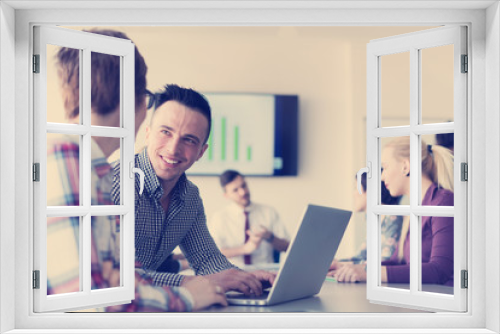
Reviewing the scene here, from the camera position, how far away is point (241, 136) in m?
6.79

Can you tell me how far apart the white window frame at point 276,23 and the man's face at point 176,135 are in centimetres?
221

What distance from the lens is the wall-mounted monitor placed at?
675cm

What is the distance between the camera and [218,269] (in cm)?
462

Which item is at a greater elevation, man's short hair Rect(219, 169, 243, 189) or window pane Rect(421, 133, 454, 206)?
window pane Rect(421, 133, 454, 206)

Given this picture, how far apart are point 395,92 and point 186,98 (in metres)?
2.11

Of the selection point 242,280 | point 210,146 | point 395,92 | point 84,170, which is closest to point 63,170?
point 84,170

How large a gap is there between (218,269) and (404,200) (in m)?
2.32

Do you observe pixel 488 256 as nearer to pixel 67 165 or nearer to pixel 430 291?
pixel 430 291

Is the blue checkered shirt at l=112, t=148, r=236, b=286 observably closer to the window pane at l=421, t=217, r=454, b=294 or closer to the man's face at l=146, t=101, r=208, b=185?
the man's face at l=146, t=101, r=208, b=185

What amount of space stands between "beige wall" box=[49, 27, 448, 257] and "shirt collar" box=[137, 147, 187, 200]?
190 cm

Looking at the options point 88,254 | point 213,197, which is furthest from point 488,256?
point 213,197

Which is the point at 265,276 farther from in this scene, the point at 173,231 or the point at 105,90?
the point at 105,90

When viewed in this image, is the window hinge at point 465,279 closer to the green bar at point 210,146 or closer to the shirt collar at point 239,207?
the shirt collar at point 239,207

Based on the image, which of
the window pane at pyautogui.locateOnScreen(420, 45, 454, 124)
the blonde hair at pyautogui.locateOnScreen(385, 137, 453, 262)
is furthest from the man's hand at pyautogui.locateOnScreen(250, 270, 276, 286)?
the window pane at pyautogui.locateOnScreen(420, 45, 454, 124)
